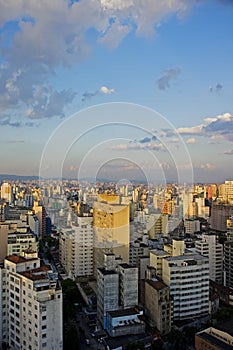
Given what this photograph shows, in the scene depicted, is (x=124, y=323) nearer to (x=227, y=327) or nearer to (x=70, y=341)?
(x=70, y=341)

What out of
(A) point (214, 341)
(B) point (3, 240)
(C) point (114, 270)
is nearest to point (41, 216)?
(B) point (3, 240)

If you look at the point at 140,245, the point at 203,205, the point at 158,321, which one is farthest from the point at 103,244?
the point at 203,205

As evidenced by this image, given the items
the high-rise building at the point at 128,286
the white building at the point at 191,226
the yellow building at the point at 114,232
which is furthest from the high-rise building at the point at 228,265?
the white building at the point at 191,226

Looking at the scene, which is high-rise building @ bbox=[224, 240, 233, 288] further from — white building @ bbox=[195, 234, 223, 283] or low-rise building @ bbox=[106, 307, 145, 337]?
low-rise building @ bbox=[106, 307, 145, 337]

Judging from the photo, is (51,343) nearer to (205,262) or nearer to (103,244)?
(205,262)

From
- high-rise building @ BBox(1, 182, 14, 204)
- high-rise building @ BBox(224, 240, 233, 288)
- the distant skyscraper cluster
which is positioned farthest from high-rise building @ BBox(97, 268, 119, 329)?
high-rise building @ BBox(1, 182, 14, 204)
